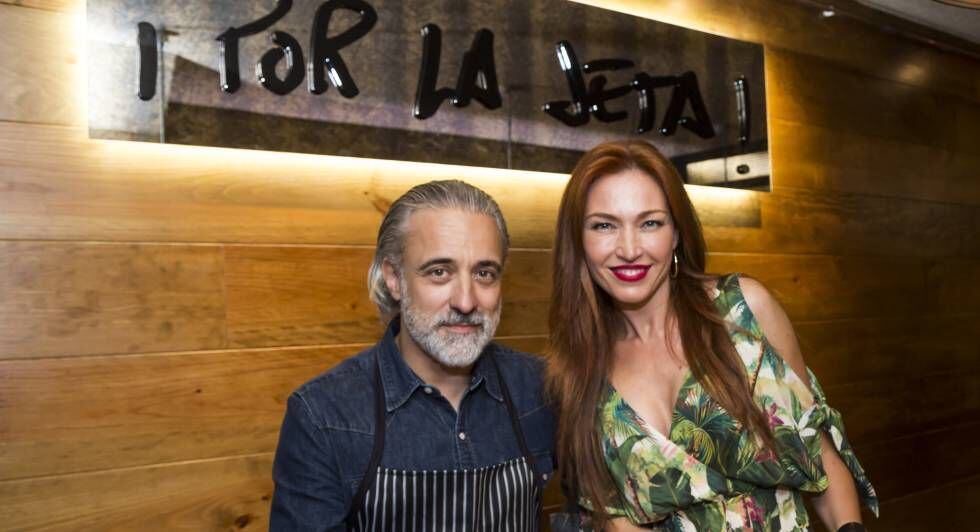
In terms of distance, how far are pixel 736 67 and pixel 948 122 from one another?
1.65m

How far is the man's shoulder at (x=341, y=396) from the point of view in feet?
5.49

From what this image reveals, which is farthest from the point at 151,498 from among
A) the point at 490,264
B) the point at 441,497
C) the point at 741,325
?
the point at 741,325

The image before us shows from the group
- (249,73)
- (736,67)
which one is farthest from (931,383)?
(249,73)


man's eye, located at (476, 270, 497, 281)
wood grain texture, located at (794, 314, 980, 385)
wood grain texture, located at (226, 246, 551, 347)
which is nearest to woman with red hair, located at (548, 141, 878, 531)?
man's eye, located at (476, 270, 497, 281)

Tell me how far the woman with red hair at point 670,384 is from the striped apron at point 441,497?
168 mm

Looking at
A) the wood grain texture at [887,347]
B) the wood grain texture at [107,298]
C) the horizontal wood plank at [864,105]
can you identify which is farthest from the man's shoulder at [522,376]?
the horizontal wood plank at [864,105]

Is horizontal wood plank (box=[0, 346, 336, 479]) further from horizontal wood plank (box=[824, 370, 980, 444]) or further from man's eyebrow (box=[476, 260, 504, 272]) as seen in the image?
horizontal wood plank (box=[824, 370, 980, 444])

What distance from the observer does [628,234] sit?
1901mm

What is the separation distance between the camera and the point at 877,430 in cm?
385

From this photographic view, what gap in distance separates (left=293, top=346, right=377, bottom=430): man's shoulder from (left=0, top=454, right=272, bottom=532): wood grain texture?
65 cm

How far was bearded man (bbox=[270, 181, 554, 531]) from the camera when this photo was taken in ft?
5.41

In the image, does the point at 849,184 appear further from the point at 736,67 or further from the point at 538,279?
the point at 538,279

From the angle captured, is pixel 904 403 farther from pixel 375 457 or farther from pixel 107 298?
pixel 107 298

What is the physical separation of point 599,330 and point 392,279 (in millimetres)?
515
